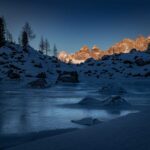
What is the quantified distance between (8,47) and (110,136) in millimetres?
93672

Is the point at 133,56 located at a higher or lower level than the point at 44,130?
higher

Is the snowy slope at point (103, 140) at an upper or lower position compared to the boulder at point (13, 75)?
lower

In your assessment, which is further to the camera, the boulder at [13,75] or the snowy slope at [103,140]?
the boulder at [13,75]

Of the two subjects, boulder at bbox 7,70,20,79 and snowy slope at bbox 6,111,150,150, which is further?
boulder at bbox 7,70,20,79

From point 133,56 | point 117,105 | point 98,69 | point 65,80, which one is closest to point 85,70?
point 98,69

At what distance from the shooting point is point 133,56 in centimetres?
13962

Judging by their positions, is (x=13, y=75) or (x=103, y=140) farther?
(x=13, y=75)

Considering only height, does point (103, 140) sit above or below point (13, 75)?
below

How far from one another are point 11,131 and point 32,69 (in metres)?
74.6

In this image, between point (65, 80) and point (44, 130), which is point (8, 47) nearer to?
point (65, 80)

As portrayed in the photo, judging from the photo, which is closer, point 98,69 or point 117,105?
point 117,105

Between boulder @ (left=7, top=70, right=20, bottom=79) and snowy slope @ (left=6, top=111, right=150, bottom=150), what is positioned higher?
boulder @ (left=7, top=70, right=20, bottom=79)

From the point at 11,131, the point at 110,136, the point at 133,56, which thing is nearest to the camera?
the point at 110,136

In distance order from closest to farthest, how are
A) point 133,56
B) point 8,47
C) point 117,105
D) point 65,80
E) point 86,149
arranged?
1. point 86,149
2. point 117,105
3. point 65,80
4. point 8,47
5. point 133,56
